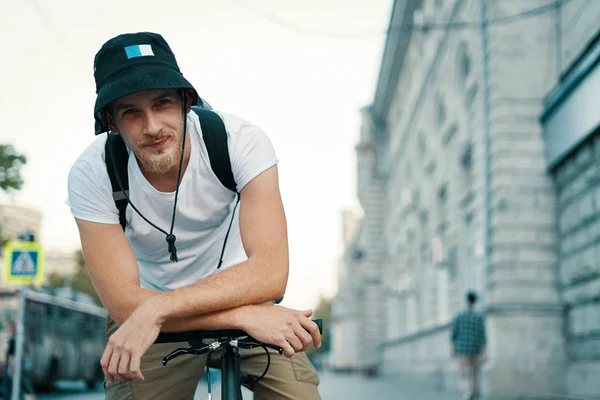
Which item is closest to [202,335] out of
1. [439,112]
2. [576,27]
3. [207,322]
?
[207,322]

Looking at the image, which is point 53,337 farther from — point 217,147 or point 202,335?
point 202,335

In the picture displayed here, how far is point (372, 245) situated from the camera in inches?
1650

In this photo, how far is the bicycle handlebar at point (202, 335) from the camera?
7.70 feet

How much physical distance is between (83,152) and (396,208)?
32194 millimetres

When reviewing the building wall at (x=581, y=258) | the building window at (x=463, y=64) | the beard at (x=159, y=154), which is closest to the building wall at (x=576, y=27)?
the building wall at (x=581, y=258)

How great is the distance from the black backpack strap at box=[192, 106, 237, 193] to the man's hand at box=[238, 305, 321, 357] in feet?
1.81

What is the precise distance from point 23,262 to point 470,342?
688 centimetres

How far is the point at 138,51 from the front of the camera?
2426 millimetres

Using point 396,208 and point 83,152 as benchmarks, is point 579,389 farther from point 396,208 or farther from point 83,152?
point 396,208

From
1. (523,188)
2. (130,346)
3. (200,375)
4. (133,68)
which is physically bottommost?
(200,375)

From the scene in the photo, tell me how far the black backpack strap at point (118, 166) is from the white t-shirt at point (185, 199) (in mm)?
17

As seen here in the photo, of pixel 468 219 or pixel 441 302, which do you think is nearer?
pixel 468 219

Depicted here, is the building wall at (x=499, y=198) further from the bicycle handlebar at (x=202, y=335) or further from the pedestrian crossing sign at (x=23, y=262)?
the bicycle handlebar at (x=202, y=335)

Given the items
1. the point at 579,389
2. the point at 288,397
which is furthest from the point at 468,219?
the point at 288,397
